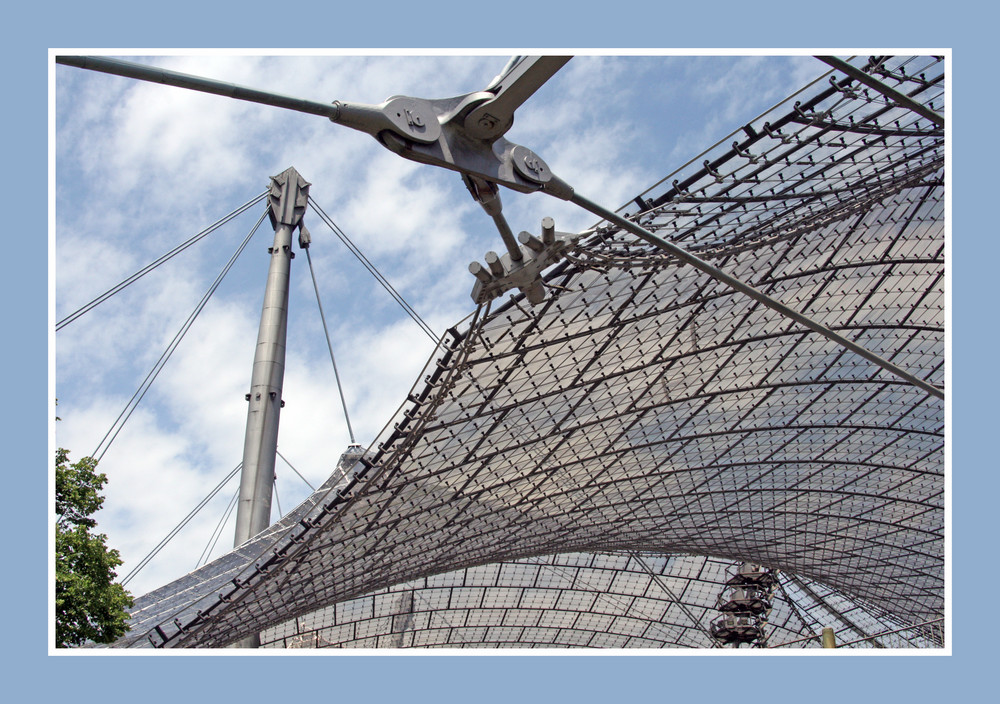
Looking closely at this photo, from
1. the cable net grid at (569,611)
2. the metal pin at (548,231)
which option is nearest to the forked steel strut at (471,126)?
the metal pin at (548,231)

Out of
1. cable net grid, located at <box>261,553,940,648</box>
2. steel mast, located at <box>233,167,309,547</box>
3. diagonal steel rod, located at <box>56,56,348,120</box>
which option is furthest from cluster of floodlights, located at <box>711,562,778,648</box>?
diagonal steel rod, located at <box>56,56,348,120</box>

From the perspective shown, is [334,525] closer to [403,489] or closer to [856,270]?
[403,489]

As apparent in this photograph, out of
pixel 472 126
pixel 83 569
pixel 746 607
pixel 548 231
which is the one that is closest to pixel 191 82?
pixel 472 126

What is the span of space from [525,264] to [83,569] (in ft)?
46.7

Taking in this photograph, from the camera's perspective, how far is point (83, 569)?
82.3 ft

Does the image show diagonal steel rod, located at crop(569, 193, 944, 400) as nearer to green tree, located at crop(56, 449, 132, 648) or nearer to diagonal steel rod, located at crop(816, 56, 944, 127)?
diagonal steel rod, located at crop(816, 56, 944, 127)

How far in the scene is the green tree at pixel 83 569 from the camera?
24172 millimetres

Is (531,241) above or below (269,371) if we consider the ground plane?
below

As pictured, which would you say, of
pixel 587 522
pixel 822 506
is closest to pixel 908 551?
pixel 822 506

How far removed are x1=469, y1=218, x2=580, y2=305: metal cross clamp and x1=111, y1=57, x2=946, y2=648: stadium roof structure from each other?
1.44 metres

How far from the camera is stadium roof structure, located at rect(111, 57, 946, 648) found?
28719mm

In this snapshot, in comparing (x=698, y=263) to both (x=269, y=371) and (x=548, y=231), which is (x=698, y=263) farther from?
(x=269, y=371)

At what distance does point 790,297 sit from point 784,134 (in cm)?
1046

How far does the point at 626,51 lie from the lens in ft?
49.3
